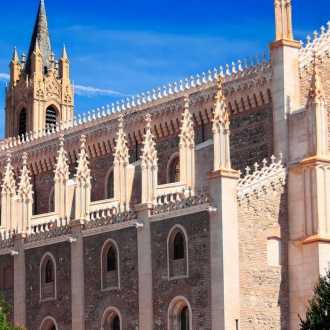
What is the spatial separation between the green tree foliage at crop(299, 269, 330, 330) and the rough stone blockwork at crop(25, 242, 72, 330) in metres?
16.1

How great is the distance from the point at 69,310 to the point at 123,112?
12341 millimetres

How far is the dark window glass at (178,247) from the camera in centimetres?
5422

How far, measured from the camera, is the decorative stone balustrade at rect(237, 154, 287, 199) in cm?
5309

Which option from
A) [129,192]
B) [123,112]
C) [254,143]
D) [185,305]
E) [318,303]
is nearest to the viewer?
[318,303]

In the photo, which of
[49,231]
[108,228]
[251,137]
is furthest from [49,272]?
[251,137]

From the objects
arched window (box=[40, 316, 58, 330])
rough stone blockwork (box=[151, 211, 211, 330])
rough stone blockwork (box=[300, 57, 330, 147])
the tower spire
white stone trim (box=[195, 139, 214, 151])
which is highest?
the tower spire


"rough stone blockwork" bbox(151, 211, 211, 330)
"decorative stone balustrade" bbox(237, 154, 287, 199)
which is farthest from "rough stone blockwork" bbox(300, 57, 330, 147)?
"rough stone blockwork" bbox(151, 211, 211, 330)

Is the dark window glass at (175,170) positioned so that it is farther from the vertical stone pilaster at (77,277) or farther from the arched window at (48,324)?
the arched window at (48,324)

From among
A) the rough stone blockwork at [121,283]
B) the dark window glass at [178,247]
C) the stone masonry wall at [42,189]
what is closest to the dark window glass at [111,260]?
the rough stone blockwork at [121,283]

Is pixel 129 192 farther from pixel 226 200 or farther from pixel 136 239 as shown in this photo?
pixel 226 200

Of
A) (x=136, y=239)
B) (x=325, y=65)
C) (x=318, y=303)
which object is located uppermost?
(x=325, y=65)

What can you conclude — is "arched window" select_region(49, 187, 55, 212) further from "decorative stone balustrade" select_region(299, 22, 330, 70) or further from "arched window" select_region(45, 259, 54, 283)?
"decorative stone balustrade" select_region(299, 22, 330, 70)

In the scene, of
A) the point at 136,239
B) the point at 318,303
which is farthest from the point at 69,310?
the point at 318,303

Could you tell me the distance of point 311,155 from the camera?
2132 inches
